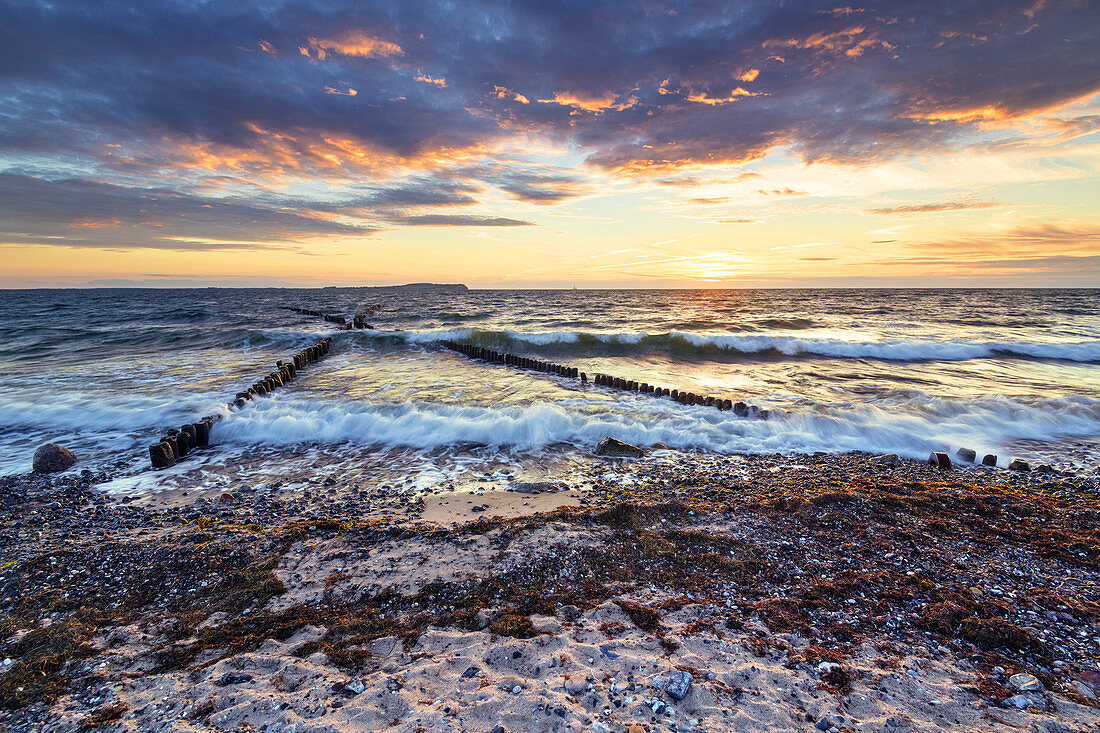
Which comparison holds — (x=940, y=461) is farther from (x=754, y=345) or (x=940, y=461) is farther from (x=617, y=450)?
(x=754, y=345)

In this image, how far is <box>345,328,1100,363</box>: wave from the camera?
1928cm

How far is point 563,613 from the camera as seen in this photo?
3510 millimetres

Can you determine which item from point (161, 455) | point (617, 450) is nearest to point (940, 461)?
point (617, 450)

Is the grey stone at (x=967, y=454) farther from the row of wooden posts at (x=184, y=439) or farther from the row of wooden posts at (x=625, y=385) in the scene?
the row of wooden posts at (x=184, y=439)

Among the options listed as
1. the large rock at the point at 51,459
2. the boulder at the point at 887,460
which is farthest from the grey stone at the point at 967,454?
the large rock at the point at 51,459

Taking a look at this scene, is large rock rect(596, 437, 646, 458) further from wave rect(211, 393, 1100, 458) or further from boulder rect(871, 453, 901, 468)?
boulder rect(871, 453, 901, 468)

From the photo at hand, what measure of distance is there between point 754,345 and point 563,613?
70.7ft

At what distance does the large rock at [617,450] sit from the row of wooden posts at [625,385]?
345cm

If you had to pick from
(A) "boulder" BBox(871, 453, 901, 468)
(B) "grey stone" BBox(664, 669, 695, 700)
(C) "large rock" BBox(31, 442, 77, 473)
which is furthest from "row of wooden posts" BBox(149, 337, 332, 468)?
(A) "boulder" BBox(871, 453, 901, 468)

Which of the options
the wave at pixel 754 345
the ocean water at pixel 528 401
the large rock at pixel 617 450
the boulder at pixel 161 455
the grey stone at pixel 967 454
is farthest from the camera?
the wave at pixel 754 345

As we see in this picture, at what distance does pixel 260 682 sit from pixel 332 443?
612 cm

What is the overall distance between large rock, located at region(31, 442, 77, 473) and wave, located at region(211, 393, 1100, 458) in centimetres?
195

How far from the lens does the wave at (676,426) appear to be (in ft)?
27.5

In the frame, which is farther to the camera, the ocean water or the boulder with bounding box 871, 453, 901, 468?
the ocean water
